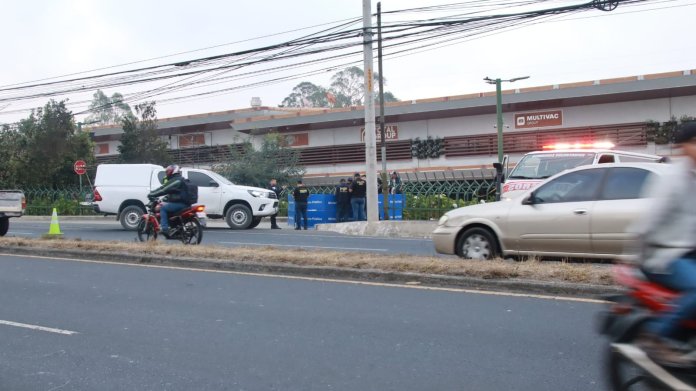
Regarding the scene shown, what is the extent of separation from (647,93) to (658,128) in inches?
57.5

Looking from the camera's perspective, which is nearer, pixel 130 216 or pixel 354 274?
pixel 354 274

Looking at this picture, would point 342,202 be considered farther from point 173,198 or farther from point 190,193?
point 173,198

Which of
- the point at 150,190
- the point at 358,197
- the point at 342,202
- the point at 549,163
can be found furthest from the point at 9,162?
the point at 549,163

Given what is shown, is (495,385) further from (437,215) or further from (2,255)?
(437,215)

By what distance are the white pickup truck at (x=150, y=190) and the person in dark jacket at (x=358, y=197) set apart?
266 centimetres

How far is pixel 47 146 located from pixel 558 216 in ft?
103

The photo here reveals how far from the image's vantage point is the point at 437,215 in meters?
23.5

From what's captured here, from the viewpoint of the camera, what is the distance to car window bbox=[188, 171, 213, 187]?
2102 centimetres

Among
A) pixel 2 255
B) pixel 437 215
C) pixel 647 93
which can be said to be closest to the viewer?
pixel 2 255

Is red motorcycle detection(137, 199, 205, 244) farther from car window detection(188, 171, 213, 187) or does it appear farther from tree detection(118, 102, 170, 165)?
tree detection(118, 102, 170, 165)

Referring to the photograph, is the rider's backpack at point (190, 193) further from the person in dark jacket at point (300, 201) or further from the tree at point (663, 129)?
the tree at point (663, 129)

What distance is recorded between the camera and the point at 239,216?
2120 cm

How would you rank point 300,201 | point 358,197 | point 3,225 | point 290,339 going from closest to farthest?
1. point 290,339
2. point 3,225
3. point 300,201
4. point 358,197

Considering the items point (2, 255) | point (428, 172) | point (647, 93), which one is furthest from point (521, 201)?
point (428, 172)
